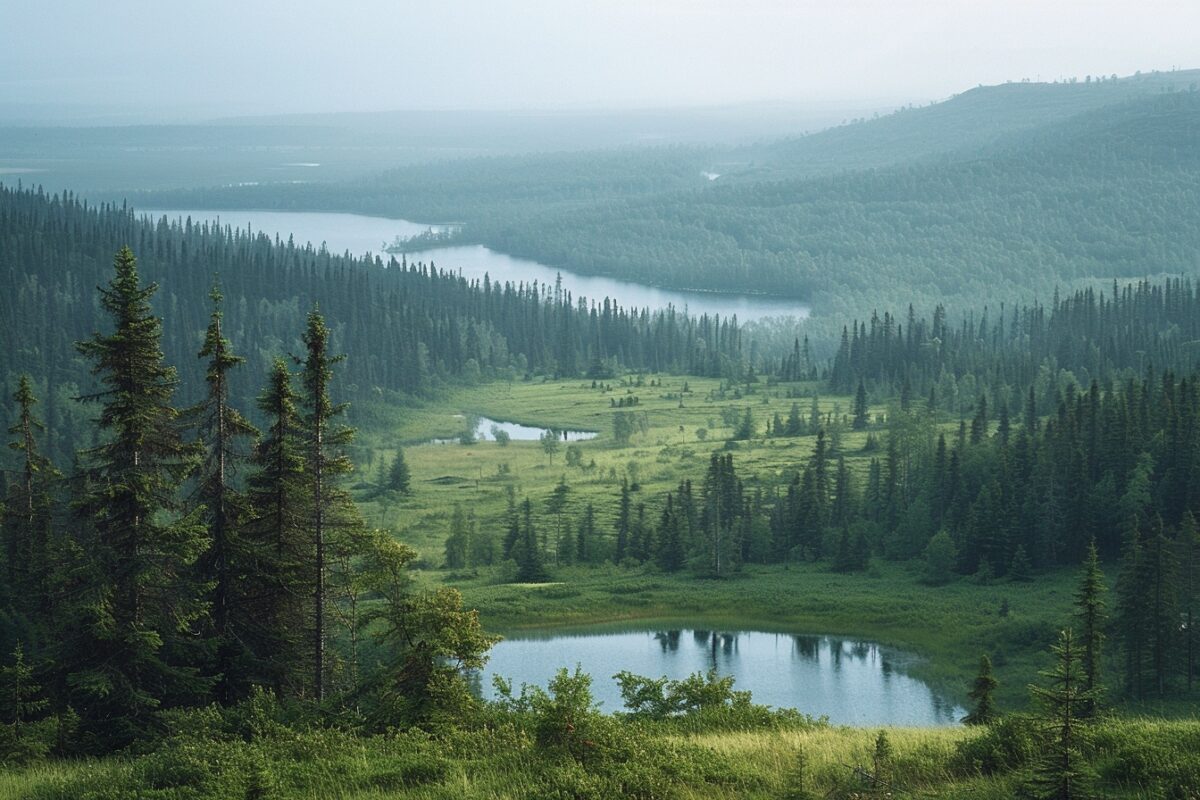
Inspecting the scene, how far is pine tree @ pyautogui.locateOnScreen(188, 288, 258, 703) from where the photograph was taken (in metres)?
41.2

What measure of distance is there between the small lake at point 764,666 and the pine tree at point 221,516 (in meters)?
38.1

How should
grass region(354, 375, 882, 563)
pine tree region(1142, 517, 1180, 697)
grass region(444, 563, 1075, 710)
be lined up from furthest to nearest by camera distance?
grass region(354, 375, 882, 563), grass region(444, 563, 1075, 710), pine tree region(1142, 517, 1180, 697)

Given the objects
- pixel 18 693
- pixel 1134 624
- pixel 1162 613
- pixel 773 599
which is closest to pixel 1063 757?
pixel 18 693

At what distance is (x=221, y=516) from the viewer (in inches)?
1626

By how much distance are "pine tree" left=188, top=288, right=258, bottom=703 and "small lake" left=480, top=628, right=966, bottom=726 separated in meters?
38.1

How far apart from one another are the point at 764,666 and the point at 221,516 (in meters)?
57.4

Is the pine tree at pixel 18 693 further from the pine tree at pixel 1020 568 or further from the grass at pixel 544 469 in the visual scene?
the grass at pixel 544 469

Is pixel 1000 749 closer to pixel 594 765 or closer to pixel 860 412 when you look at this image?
pixel 594 765

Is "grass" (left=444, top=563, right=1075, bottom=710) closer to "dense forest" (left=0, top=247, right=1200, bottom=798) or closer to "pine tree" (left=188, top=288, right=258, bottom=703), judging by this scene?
"dense forest" (left=0, top=247, right=1200, bottom=798)

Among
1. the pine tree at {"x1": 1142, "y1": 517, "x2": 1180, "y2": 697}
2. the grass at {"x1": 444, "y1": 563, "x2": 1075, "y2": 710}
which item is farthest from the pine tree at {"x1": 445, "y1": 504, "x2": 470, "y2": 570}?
the pine tree at {"x1": 1142, "y1": 517, "x2": 1180, "y2": 697}

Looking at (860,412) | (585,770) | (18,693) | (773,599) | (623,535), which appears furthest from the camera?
(860,412)

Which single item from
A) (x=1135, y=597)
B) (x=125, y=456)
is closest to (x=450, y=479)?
(x=1135, y=597)

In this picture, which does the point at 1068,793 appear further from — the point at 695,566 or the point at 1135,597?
the point at 695,566

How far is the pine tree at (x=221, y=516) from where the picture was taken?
135 ft
